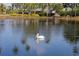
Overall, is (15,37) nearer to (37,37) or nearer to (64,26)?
(37,37)

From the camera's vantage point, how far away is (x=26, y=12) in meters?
0.99

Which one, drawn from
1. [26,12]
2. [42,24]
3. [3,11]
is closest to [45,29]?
[42,24]

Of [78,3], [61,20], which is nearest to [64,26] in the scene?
[61,20]

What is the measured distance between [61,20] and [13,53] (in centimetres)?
31

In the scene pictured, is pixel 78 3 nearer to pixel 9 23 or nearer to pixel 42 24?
pixel 42 24

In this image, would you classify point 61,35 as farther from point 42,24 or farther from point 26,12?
point 26,12

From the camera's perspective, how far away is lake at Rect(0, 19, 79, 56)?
3.20 ft

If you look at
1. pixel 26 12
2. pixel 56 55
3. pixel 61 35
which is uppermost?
pixel 26 12

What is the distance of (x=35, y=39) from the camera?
0.97 m

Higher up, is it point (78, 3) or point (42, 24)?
point (78, 3)

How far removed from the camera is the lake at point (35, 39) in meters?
0.97

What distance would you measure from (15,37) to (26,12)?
144mm

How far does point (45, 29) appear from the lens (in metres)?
0.98

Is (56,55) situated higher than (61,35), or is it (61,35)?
(61,35)
